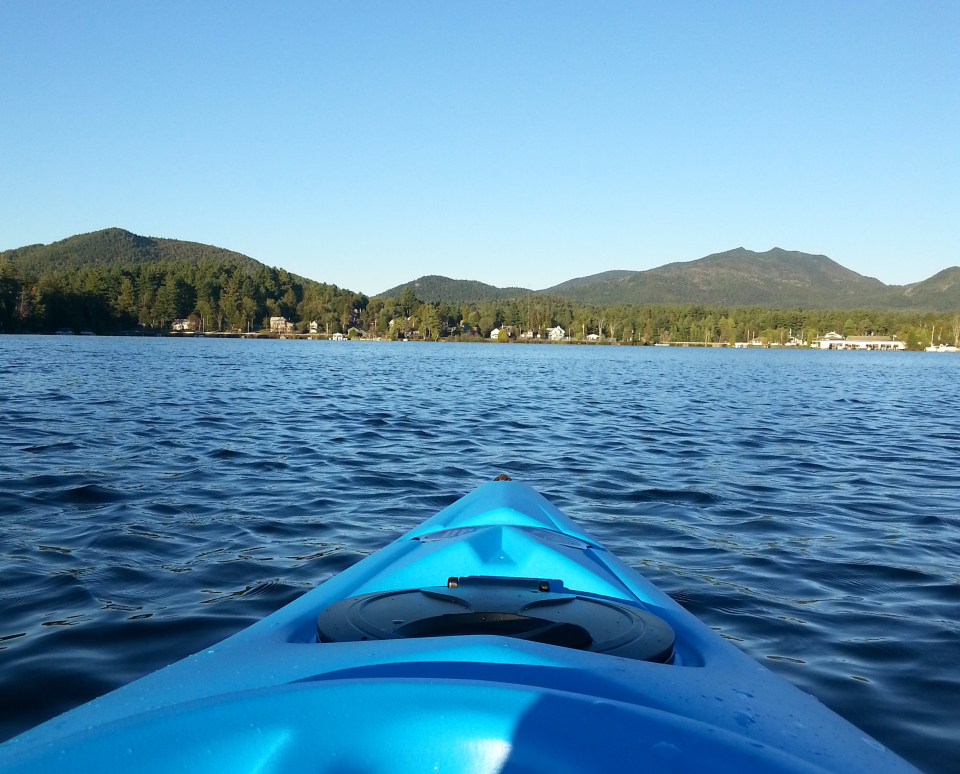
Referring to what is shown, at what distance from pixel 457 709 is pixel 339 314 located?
135 m

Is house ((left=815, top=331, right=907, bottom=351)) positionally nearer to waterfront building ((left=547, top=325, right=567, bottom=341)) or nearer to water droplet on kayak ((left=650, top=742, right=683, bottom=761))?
waterfront building ((left=547, top=325, right=567, bottom=341))

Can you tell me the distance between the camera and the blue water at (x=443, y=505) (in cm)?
348

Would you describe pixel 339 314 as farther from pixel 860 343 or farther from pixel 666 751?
pixel 666 751

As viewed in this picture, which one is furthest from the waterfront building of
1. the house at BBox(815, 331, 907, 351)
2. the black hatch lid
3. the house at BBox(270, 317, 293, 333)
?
the black hatch lid

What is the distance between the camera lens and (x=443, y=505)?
22.3ft

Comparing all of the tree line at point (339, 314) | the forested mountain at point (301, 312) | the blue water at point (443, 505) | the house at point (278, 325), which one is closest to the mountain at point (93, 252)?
the forested mountain at point (301, 312)

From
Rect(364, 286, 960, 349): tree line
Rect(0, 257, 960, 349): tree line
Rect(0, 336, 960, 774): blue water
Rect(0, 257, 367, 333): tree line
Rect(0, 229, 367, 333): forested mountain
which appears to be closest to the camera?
Rect(0, 336, 960, 774): blue water

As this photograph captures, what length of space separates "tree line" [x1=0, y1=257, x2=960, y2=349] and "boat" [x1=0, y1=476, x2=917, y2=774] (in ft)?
294

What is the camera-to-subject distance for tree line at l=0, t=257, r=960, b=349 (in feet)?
297

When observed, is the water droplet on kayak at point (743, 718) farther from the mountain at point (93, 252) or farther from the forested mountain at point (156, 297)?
the mountain at point (93, 252)

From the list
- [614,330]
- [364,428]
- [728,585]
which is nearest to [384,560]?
[728,585]

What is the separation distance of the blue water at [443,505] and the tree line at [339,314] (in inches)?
3204

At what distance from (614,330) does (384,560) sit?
145761mm

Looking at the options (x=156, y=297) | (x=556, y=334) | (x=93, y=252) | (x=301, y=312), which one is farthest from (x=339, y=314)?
(x=93, y=252)
